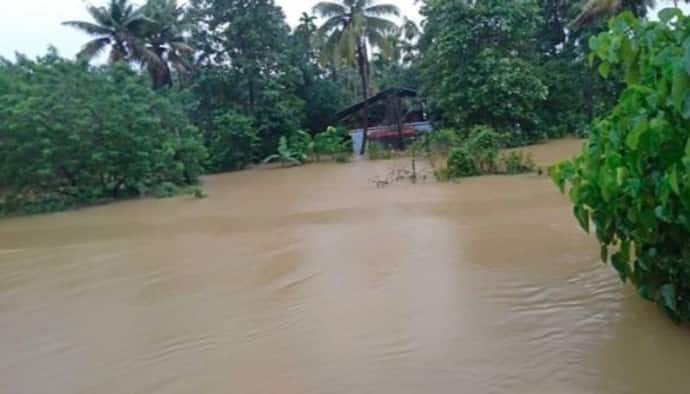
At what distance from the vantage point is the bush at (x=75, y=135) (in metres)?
13.8

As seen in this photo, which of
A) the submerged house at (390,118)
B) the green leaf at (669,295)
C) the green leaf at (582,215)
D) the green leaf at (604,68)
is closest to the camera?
the green leaf at (604,68)

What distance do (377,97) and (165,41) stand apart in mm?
9592

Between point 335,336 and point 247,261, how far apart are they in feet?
9.68

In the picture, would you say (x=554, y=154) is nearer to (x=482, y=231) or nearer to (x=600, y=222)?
(x=482, y=231)

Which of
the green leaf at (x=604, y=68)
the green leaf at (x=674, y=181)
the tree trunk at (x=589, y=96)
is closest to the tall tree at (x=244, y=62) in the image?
the tree trunk at (x=589, y=96)

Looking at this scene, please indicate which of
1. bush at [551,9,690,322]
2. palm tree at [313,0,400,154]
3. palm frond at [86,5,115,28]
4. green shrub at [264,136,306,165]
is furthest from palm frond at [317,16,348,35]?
bush at [551,9,690,322]

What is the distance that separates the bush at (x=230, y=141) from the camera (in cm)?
2298

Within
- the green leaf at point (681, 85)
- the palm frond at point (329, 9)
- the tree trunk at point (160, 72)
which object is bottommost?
the green leaf at point (681, 85)

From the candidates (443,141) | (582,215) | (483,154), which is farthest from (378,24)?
(582,215)

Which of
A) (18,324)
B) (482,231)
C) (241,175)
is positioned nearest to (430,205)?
(482,231)

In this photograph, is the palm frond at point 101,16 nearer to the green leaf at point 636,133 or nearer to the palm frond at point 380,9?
the palm frond at point 380,9

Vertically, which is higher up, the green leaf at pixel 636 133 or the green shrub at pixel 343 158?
the green leaf at pixel 636 133

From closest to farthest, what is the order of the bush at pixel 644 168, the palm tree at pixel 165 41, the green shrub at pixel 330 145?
the bush at pixel 644 168
the palm tree at pixel 165 41
the green shrub at pixel 330 145

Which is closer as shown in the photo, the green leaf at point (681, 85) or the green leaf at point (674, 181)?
the green leaf at point (681, 85)
